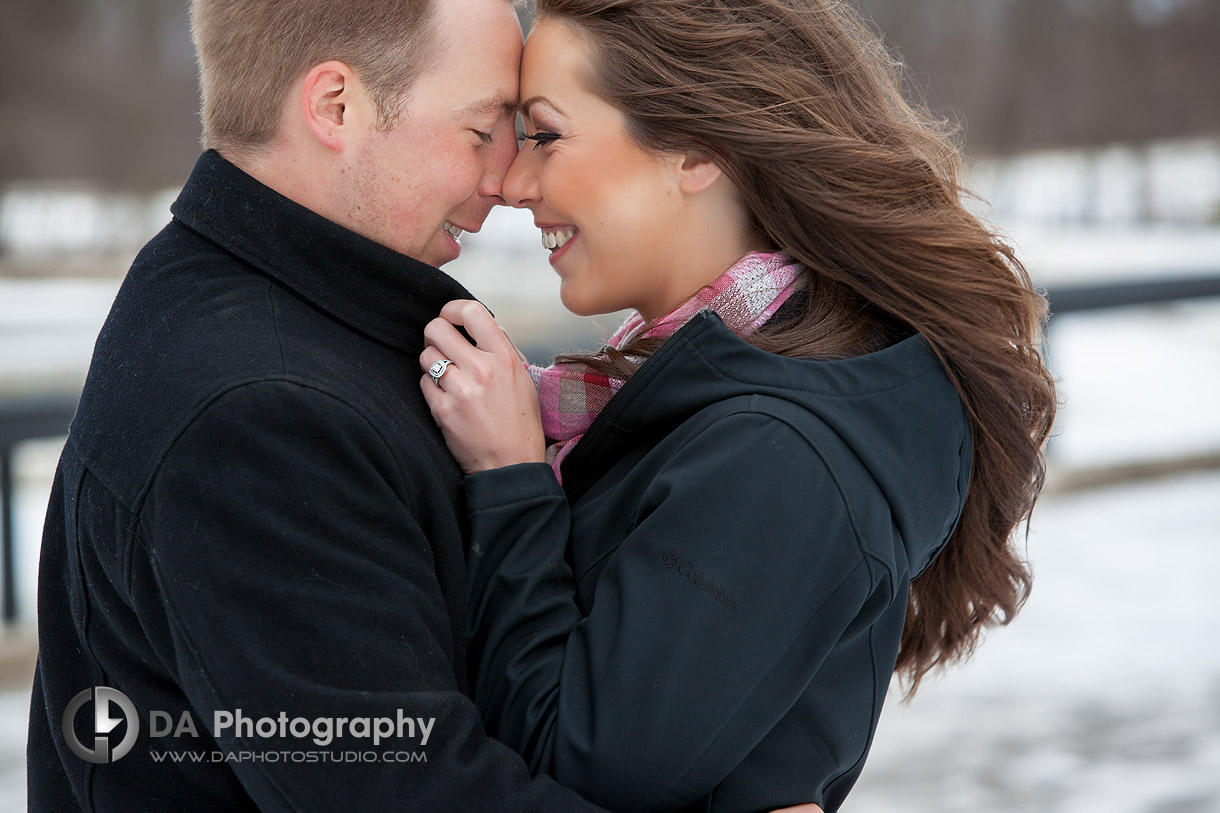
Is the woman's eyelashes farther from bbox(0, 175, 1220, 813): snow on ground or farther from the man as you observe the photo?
bbox(0, 175, 1220, 813): snow on ground

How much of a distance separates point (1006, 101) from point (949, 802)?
5180mm

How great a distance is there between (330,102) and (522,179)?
1.01 feet

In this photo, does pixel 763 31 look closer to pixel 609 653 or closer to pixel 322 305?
pixel 322 305

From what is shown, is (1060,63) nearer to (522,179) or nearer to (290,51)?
(522,179)

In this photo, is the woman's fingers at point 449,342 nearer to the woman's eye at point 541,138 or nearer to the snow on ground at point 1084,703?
the woman's eye at point 541,138

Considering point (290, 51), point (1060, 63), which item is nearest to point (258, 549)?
point (290, 51)

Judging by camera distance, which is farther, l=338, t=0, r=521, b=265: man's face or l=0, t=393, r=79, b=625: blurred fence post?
l=0, t=393, r=79, b=625: blurred fence post

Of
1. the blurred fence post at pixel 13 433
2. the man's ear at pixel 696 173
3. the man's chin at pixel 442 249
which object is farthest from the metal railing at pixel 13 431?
the man's ear at pixel 696 173

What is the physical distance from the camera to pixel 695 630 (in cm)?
116

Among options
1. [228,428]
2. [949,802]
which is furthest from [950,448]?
[949,802]

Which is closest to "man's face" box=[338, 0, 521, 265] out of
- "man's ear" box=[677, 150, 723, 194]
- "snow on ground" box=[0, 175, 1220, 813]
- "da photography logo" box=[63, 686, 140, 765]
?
"man's ear" box=[677, 150, 723, 194]

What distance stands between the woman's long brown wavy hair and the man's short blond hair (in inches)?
10.1

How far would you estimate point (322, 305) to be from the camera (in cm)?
126

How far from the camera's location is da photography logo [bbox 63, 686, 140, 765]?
1.21 metres
